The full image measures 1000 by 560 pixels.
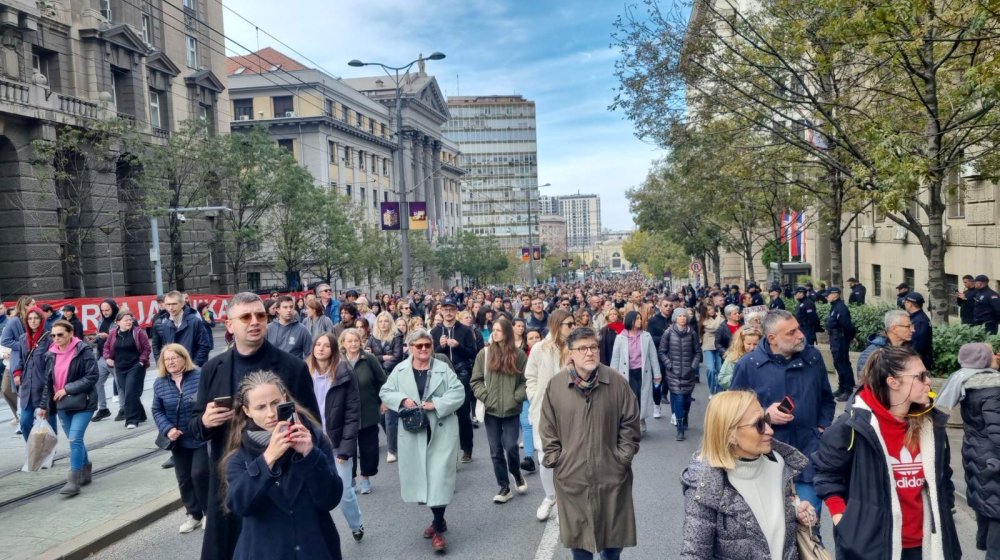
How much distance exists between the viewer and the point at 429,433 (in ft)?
21.1

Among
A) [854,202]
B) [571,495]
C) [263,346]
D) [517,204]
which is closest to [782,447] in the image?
[571,495]

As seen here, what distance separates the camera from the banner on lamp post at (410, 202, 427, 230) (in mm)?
30250

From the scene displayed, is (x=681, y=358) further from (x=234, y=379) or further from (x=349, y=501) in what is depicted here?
(x=234, y=379)

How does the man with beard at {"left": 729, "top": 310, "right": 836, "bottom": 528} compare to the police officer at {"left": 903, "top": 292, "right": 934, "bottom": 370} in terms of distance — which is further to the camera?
the police officer at {"left": 903, "top": 292, "right": 934, "bottom": 370}

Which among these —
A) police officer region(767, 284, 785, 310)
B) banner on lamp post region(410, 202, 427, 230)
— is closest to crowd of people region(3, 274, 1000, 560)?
police officer region(767, 284, 785, 310)

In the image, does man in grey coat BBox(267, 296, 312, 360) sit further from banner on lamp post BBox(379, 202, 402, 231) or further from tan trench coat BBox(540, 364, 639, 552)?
banner on lamp post BBox(379, 202, 402, 231)

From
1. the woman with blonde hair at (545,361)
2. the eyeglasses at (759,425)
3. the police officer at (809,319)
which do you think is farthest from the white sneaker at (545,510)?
the police officer at (809,319)

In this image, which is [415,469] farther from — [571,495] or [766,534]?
[766,534]

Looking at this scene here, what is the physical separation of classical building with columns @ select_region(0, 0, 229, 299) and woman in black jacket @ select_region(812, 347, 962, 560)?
789 inches

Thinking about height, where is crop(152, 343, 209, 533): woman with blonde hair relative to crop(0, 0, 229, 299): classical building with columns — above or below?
below

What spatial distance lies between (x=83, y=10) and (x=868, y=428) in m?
31.4

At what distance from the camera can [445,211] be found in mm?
88375

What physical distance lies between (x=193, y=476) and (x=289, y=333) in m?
3.17

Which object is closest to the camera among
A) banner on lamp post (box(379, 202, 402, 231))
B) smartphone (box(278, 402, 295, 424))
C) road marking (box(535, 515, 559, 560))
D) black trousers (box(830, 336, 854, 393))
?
smartphone (box(278, 402, 295, 424))
